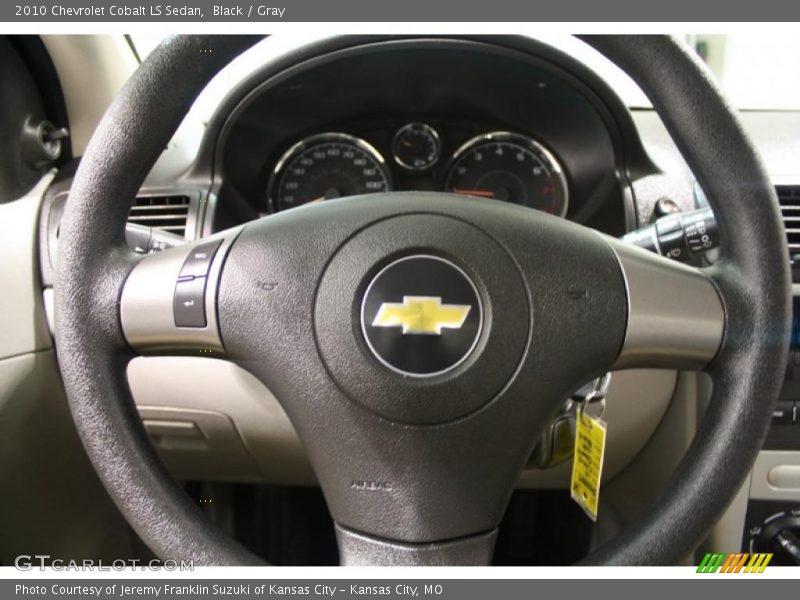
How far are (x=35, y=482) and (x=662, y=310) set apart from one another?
3.65ft

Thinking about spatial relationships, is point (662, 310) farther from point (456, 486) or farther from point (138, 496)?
point (138, 496)

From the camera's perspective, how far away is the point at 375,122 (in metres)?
1.35

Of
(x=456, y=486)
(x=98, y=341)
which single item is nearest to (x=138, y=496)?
(x=98, y=341)

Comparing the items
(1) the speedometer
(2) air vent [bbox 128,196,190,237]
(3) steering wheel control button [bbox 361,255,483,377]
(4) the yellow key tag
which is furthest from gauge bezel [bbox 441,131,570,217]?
(3) steering wheel control button [bbox 361,255,483,377]

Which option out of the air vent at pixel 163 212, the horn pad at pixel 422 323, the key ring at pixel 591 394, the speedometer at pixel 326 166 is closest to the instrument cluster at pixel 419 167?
the speedometer at pixel 326 166

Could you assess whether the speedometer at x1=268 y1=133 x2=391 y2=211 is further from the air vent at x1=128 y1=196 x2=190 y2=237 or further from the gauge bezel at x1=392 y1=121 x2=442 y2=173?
the air vent at x1=128 y1=196 x2=190 y2=237

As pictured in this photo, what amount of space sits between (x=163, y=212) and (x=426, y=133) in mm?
511

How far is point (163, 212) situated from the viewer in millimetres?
1176

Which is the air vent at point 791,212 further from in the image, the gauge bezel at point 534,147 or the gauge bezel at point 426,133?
the gauge bezel at point 426,133

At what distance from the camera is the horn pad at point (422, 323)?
2.02 feet

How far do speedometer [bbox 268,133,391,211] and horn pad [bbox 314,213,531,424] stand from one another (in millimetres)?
726

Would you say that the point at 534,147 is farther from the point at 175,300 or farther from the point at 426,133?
the point at 175,300

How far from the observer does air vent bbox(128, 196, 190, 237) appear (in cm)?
116

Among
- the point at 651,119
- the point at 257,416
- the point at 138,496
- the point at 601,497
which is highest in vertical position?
the point at 651,119
